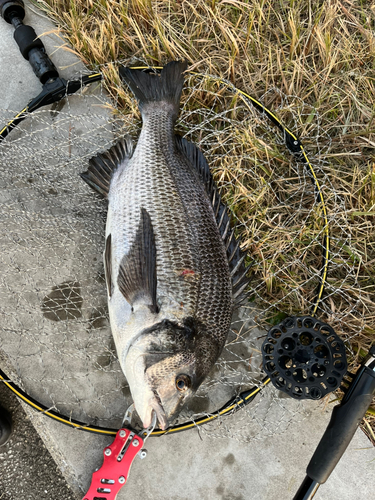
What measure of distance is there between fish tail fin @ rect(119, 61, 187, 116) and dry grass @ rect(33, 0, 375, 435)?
0.21m

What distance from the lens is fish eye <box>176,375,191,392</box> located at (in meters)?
2.11

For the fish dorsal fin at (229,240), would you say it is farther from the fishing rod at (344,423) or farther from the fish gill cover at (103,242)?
the fishing rod at (344,423)

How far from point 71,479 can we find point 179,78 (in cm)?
294

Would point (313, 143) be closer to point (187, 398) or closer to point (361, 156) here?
point (361, 156)

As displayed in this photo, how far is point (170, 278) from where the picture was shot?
220cm

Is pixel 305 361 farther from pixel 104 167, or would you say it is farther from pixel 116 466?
pixel 104 167

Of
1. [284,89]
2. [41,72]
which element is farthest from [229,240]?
[41,72]

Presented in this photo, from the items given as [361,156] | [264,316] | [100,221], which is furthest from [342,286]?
[100,221]

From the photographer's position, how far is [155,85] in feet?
8.79

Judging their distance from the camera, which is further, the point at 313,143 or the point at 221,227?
the point at 313,143

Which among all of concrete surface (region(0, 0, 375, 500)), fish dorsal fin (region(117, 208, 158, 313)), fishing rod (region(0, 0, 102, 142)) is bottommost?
concrete surface (region(0, 0, 375, 500))

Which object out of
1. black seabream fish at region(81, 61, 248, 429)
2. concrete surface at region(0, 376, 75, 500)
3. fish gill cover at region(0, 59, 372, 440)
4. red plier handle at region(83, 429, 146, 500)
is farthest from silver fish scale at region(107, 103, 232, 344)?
concrete surface at region(0, 376, 75, 500)

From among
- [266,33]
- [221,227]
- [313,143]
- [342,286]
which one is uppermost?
[266,33]

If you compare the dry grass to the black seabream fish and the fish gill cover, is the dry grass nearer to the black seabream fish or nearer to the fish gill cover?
the fish gill cover
